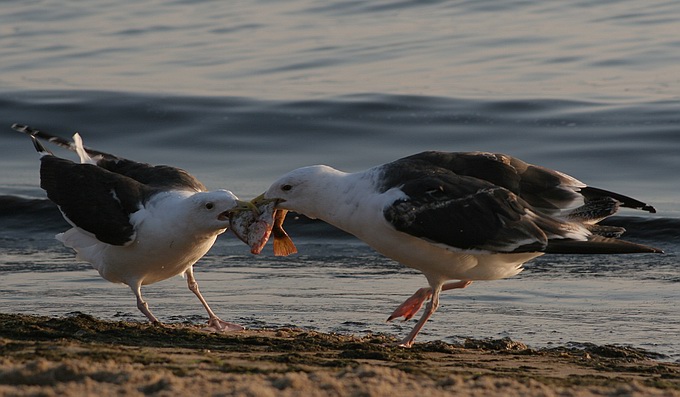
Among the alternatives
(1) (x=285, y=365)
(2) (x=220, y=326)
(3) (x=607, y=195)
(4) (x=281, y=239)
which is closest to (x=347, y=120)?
(4) (x=281, y=239)

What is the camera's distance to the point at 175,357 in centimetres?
600

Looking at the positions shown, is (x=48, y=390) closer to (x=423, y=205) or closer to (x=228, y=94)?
(x=423, y=205)

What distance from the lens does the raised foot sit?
8016mm

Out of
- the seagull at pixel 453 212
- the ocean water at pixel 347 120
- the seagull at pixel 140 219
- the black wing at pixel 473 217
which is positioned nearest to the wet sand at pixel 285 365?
the seagull at pixel 140 219

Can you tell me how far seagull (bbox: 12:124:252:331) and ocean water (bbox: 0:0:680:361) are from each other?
553mm

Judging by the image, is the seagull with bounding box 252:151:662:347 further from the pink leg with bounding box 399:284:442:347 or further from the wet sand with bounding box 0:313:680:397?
the wet sand with bounding box 0:313:680:397

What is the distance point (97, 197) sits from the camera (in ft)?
27.4

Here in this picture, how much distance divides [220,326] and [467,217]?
71.4 inches

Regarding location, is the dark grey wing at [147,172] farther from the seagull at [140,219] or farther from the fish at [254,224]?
the fish at [254,224]

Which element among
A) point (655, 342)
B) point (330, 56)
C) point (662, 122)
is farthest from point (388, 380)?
point (330, 56)

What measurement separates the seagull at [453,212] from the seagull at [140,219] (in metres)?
0.42

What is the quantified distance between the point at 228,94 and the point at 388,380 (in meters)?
14.5

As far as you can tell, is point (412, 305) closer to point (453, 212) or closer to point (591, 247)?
point (453, 212)

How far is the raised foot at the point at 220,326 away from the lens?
8.02m
